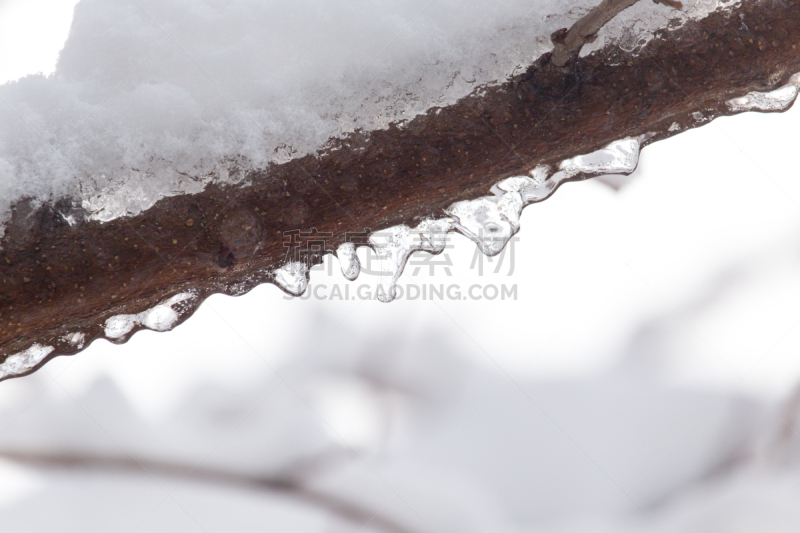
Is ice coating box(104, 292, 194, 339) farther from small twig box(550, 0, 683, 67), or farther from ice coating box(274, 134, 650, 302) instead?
small twig box(550, 0, 683, 67)

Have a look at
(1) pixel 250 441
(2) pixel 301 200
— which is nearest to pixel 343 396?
(1) pixel 250 441

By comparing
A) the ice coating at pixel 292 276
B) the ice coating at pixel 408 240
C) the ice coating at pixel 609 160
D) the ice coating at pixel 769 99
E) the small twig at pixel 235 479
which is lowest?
the small twig at pixel 235 479

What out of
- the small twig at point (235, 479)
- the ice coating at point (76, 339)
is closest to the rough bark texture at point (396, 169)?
the ice coating at point (76, 339)

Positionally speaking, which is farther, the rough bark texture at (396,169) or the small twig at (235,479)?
the small twig at (235,479)

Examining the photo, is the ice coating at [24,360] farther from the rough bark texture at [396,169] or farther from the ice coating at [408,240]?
the ice coating at [408,240]

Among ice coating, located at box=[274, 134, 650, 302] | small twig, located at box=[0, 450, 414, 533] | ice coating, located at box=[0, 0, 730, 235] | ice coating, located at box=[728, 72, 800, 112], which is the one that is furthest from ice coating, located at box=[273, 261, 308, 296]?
ice coating, located at box=[728, 72, 800, 112]

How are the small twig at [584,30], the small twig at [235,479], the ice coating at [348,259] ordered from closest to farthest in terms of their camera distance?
the small twig at [584,30], the ice coating at [348,259], the small twig at [235,479]

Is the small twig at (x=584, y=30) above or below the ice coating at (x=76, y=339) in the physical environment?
above

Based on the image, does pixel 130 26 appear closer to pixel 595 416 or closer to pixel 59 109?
pixel 59 109

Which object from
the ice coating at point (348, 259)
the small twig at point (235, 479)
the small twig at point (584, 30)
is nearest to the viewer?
the small twig at point (584, 30)
